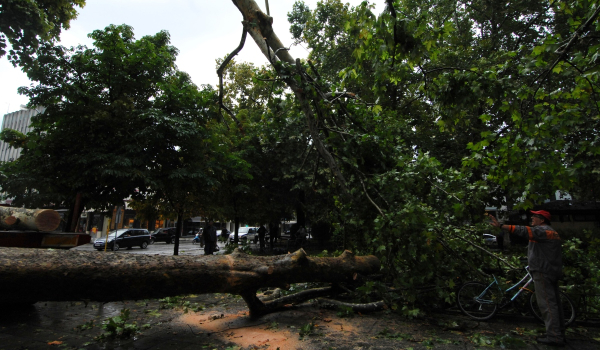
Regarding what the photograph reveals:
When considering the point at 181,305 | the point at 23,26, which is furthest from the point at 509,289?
the point at 23,26

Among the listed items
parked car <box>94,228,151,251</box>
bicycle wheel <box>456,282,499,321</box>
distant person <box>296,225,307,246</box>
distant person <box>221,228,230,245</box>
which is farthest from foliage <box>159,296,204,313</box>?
parked car <box>94,228,151,251</box>

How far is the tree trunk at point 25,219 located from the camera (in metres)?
5.22

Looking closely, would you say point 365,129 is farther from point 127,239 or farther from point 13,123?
point 13,123

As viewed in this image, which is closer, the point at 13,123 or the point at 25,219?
the point at 25,219

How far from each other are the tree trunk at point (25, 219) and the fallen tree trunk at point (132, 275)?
2.41 metres

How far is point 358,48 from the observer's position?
15.5ft

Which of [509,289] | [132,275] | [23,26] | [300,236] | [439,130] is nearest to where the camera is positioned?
[132,275]

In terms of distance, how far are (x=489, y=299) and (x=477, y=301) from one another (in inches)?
7.2

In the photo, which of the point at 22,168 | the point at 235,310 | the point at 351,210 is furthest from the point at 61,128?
the point at 351,210

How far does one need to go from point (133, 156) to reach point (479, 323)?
366 inches

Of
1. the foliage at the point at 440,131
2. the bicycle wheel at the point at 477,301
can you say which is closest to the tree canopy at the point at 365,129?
the foliage at the point at 440,131

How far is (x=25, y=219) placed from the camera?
207 inches

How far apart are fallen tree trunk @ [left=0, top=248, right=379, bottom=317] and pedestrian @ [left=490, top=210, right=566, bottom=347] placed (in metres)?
2.87

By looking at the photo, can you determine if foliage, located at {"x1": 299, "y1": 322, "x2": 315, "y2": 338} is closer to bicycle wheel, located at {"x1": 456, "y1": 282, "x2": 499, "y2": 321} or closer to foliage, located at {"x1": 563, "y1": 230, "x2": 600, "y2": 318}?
bicycle wheel, located at {"x1": 456, "y1": 282, "x2": 499, "y2": 321}
